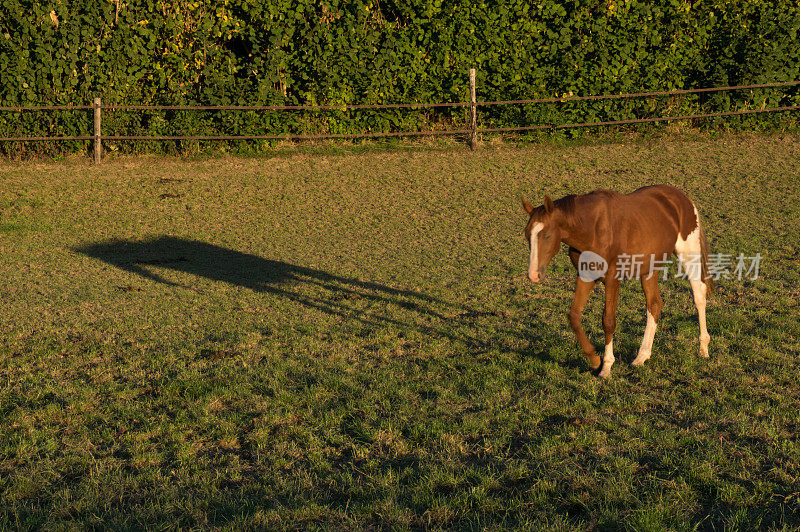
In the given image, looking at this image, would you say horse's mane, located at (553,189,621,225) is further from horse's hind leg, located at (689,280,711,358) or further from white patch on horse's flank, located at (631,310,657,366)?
horse's hind leg, located at (689,280,711,358)

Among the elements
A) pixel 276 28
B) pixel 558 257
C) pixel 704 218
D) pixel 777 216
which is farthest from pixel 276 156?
pixel 777 216

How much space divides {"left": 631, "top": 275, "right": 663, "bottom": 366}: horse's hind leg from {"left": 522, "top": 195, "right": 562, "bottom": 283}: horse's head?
126cm

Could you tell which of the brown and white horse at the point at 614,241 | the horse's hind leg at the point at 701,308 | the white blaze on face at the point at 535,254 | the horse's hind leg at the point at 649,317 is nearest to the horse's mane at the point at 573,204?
the brown and white horse at the point at 614,241

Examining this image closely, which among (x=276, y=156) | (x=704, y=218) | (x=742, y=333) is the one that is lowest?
(x=742, y=333)

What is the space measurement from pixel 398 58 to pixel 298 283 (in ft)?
27.0

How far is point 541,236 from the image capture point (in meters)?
5.55

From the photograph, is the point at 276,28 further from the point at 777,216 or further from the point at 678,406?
the point at 678,406

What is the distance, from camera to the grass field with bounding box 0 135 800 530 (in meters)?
4.31

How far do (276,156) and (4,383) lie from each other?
34.2 ft

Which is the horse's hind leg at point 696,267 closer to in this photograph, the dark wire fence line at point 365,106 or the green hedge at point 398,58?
the dark wire fence line at point 365,106

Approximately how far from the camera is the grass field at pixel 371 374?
4.31 meters

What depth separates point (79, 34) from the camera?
15.6 meters

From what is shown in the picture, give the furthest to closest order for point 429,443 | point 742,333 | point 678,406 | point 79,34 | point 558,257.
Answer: point 79,34 → point 558,257 → point 742,333 → point 678,406 → point 429,443

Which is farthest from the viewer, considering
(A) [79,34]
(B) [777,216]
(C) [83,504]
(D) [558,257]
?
(A) [79,34]
